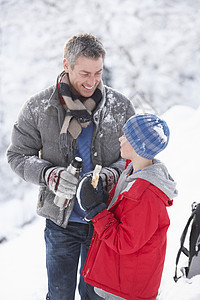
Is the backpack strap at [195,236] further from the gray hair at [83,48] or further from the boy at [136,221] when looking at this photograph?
the gray hair at [83,48]

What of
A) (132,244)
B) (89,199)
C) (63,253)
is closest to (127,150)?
(89,199)

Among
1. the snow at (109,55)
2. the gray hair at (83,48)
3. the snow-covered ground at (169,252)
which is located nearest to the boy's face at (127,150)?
the gray hair at (83,48)

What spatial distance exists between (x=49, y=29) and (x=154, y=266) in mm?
11770

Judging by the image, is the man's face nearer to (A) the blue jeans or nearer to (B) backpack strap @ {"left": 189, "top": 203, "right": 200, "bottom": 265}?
(A) the blue jeans

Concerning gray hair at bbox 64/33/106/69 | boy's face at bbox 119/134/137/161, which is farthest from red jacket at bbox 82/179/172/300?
gray hair at bbox 64/33/106/69

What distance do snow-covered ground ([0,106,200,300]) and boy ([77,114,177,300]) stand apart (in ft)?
1.76

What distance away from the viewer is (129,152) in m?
1.62

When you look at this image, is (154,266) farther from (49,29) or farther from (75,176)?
(49,29)

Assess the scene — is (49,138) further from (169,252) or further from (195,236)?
(169,252)

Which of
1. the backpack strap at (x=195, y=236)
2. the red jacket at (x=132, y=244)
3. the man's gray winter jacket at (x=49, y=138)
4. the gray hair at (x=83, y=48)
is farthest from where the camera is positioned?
the backpack strap at (x=195, y=236)

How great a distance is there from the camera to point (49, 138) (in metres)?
1.89

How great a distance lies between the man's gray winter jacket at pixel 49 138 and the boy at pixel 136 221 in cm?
33

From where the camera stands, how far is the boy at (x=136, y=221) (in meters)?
1.47

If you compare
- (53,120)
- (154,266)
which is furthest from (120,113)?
(154,266)
